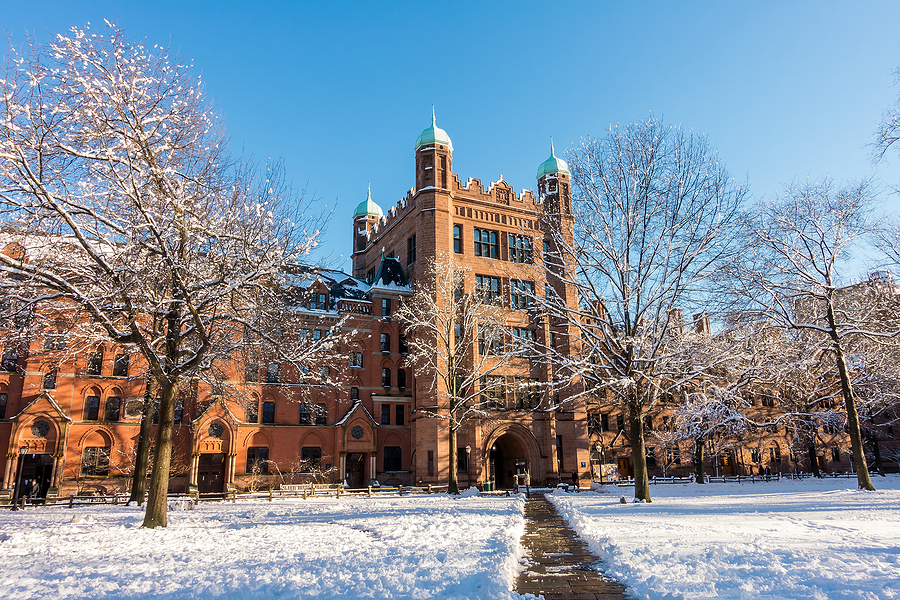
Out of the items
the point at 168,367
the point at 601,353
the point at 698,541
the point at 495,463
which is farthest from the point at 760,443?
the point at 168,367

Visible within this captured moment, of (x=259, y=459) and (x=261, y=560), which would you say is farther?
(x=259, y=459)

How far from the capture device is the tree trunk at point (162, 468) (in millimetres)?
13922

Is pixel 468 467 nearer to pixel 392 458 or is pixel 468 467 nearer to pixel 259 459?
pixel 392 458

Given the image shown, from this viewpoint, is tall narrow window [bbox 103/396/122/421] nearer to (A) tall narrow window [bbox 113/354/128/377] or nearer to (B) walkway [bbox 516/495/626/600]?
(A) tall narrow window [bbox 113/354/128/377]

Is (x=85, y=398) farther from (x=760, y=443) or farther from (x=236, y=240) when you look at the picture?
(x=760, y=443)

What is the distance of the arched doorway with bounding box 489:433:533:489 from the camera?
40.6m

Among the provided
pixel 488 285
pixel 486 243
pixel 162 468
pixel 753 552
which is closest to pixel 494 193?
pixel 486 243

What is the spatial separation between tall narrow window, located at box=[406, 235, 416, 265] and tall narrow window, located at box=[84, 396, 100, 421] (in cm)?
2369

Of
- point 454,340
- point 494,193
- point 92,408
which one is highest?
point 494,193

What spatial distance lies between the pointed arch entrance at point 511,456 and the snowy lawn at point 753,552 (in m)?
23.5

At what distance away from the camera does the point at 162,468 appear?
1458 centimetres

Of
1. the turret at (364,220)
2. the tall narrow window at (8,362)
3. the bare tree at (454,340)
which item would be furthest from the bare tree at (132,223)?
the turret at (364,220)

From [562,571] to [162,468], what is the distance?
11.2 meters

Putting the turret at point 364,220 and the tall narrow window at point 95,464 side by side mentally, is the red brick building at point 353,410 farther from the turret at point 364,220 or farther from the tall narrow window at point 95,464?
the turret at point 364,220
